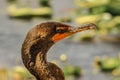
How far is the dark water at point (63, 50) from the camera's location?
9.66 meters

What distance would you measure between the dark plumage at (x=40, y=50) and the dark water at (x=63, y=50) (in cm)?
688

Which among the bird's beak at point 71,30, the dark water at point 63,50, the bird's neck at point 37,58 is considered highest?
the dark water at point 63,50

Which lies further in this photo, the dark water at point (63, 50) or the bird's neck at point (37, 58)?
the dark water at point (63, 50)

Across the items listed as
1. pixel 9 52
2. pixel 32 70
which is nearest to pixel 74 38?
pixel 9 52

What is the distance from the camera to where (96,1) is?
12391 millimetres

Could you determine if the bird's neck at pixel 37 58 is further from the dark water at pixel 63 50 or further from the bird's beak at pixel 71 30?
the dark water at pixel 63 50

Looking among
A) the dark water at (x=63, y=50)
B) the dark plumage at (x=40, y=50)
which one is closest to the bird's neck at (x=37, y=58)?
the dark plumage at (x=40, y=50)

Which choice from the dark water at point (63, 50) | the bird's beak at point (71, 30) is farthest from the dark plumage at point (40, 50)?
the dark water at point (63, 50)

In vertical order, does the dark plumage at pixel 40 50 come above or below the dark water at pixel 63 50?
below

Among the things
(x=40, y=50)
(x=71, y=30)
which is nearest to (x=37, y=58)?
(x=40, y=50)

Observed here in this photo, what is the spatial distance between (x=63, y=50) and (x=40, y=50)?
26.7 feet

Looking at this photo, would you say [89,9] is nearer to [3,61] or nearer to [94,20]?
[94,20]

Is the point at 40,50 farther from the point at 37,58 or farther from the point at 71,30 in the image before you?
the point at 71,30

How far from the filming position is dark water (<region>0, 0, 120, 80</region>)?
9.66 m
